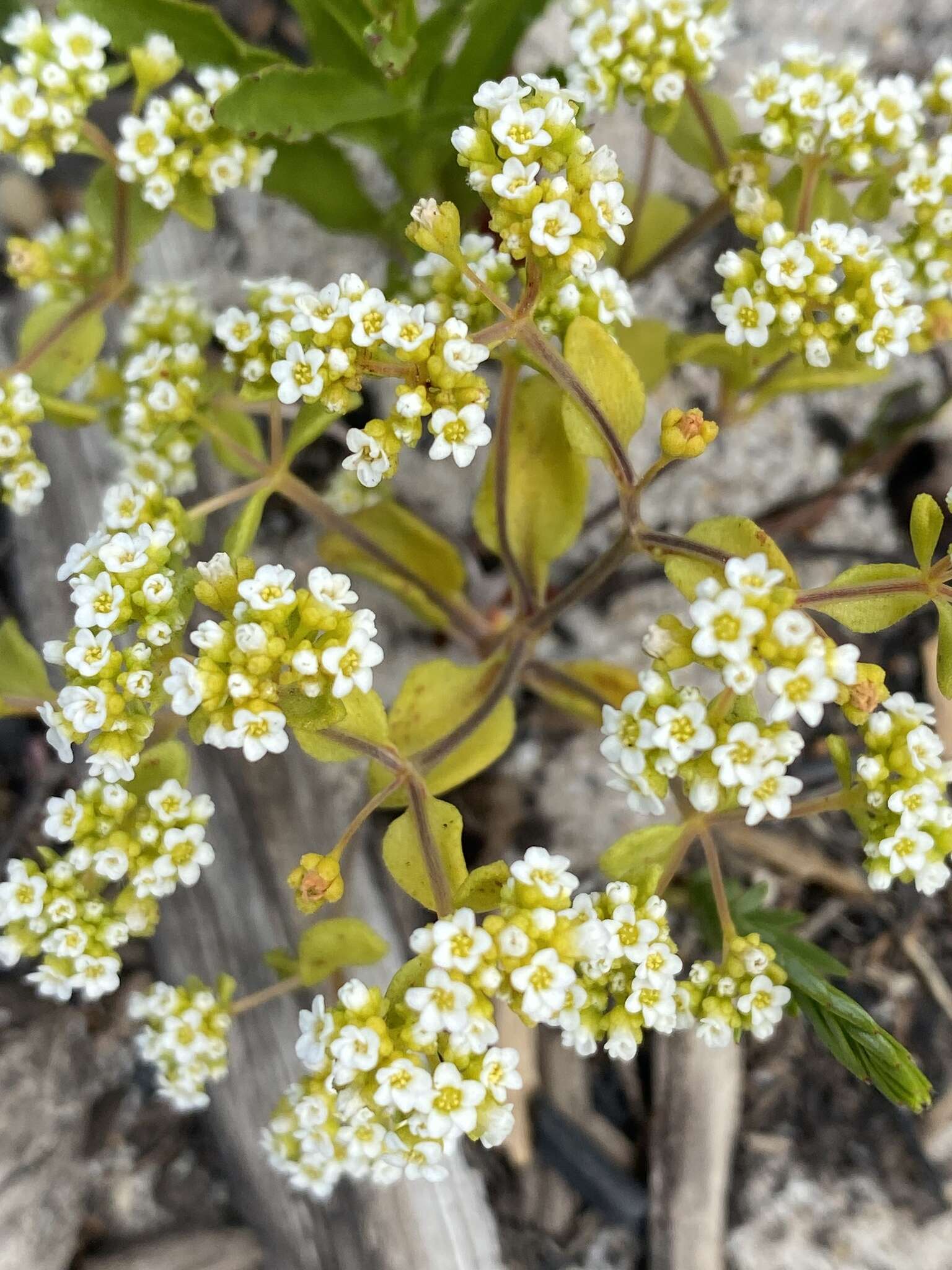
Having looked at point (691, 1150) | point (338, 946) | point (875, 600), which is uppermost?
point (875, 600)

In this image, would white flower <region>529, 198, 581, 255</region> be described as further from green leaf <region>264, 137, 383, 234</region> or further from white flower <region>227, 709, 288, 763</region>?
green leaf <region>264, 137, 383, 234</region>

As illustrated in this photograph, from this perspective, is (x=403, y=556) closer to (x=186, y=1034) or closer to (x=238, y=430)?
(x=238, y=430)

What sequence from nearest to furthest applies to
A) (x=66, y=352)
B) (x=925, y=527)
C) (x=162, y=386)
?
(x=925, y=527) → (x=162, y=386) → (x=66, y=352)

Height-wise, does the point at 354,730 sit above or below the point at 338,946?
above

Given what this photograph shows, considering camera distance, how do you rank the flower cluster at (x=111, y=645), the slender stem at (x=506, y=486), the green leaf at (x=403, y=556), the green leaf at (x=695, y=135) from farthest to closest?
1. the green leaf at (x=403, y=556)
2. the green leaf at (x=695, y=135)
3. the slender stem at (x=506, y=486)
4. the flower cluster at (x=111, y=645)

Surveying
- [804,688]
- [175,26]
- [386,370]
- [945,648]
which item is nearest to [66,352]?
[175,26]

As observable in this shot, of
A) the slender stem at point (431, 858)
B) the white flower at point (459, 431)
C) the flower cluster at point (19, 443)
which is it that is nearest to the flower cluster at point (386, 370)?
the white flower at point (459, 431)

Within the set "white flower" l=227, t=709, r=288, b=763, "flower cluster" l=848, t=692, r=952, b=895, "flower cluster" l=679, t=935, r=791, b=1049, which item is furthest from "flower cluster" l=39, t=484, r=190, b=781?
"flower cluster" l=848, t=692, r=952, b=895

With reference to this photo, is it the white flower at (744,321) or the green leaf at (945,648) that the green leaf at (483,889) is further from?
the white flower at (744,321)
